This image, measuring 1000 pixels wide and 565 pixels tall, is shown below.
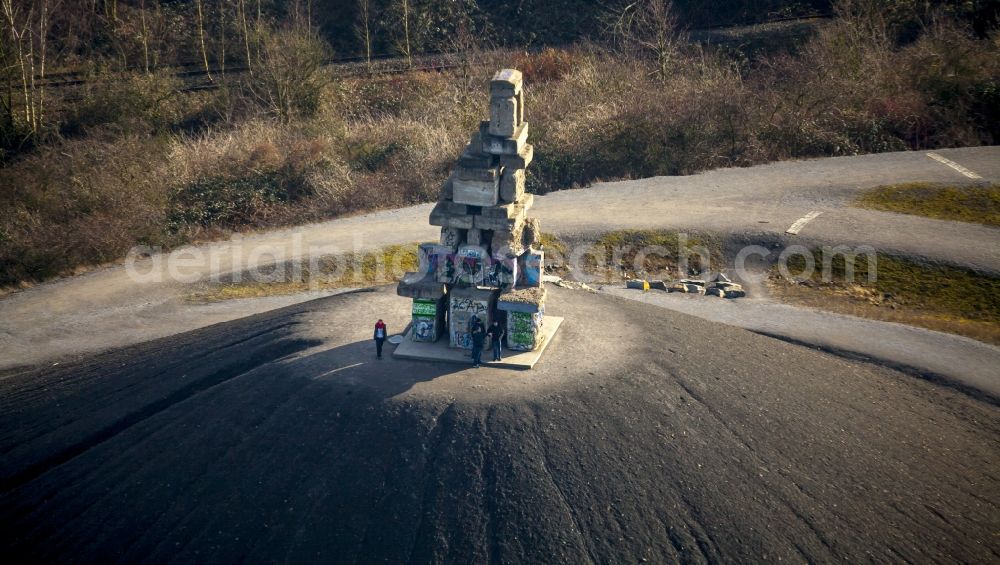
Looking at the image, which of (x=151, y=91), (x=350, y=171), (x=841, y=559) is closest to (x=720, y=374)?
(x=841, y=559)

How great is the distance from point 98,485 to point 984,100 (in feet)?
125

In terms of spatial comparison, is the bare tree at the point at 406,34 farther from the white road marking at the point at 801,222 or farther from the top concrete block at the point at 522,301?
the top concrete block at the point at 522,301

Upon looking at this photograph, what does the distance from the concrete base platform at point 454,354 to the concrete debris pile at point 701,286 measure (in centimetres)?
858

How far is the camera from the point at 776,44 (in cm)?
4809

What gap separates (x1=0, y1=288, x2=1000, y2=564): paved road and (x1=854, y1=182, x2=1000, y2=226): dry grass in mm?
12663

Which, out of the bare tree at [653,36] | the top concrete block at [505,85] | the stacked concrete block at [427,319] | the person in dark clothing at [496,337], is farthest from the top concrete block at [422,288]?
the bare tree at [653,36]

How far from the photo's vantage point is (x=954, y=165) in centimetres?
3266

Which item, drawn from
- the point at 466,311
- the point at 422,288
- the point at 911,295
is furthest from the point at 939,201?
the point at 422,288

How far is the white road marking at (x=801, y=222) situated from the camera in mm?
28136

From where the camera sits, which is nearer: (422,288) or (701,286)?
(422,288)

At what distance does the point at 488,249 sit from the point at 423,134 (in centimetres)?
2164

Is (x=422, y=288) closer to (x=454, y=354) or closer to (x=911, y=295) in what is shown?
(x=454, y=354)

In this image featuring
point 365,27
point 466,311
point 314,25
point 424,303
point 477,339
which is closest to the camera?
point 477,339

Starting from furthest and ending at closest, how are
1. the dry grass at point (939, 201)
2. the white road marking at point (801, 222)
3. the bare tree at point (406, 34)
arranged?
the bare tree at point (406, 34) < the dry grass at point (939, 201) < the white road marking at point (801, 222)
